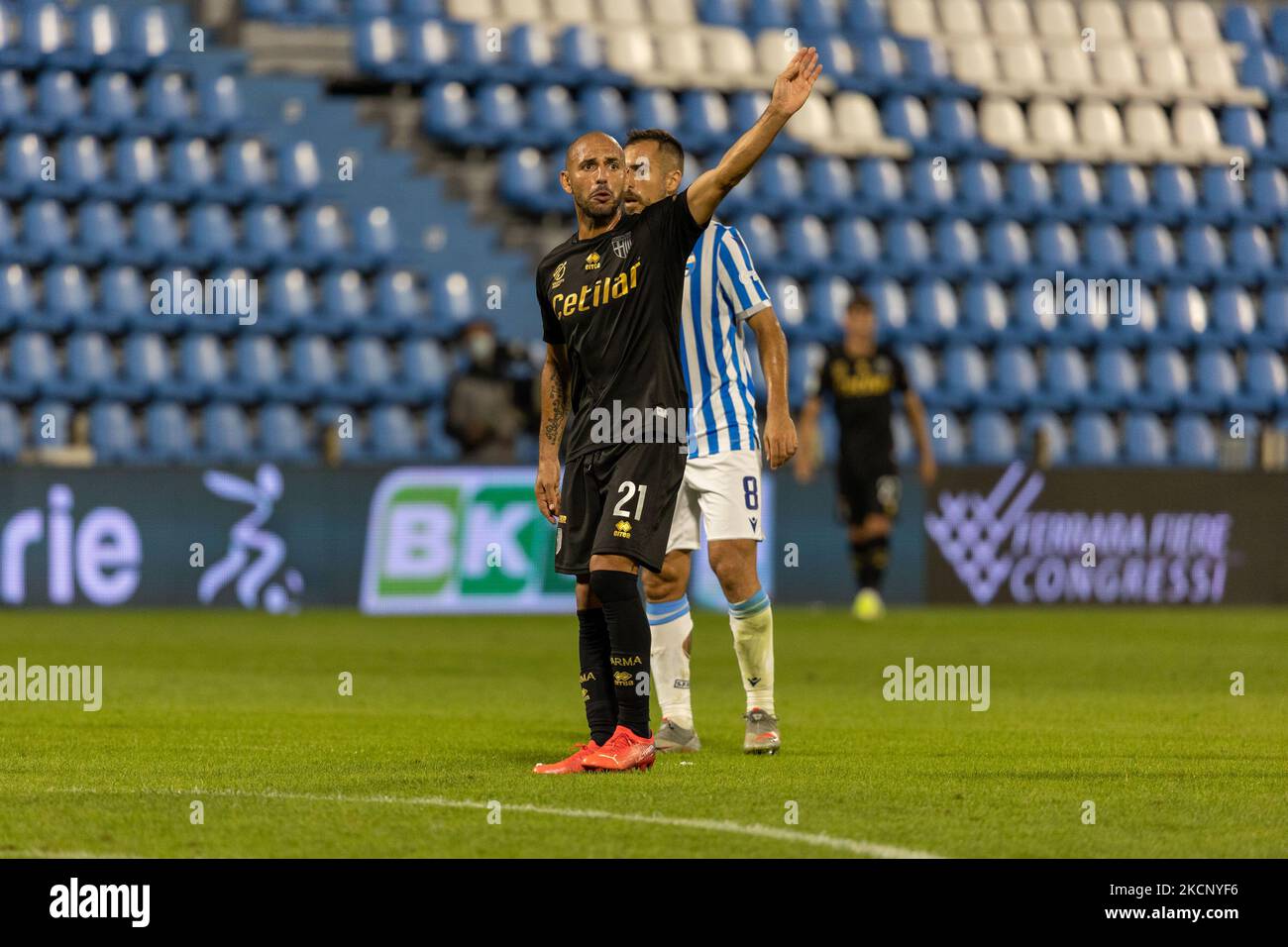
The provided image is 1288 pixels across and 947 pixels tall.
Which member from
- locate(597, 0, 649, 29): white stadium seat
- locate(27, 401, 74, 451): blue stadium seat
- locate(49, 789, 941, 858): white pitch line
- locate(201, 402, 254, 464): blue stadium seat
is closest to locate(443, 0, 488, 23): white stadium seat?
locate(597, 0, 649, 29): white stadium seat

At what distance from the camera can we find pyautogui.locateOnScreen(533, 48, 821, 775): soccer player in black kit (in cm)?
668

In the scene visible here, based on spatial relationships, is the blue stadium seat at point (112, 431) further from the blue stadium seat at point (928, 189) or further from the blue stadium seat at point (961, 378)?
the blue stadium seat at point (928, 189)

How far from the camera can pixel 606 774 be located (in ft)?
21.7

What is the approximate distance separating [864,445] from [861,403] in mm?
337

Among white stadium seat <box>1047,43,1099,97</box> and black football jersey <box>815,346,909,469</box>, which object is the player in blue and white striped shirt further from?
white stadium seat <box>1047,43,1099,97</box>

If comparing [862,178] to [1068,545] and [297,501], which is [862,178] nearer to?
[1068,545]

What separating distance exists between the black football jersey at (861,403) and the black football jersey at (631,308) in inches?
384

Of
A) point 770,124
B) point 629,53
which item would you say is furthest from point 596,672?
point 629,53

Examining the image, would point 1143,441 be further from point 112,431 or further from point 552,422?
point 552,422

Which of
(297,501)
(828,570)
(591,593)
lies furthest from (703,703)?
(828,570)

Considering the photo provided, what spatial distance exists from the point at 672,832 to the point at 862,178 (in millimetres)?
18011
